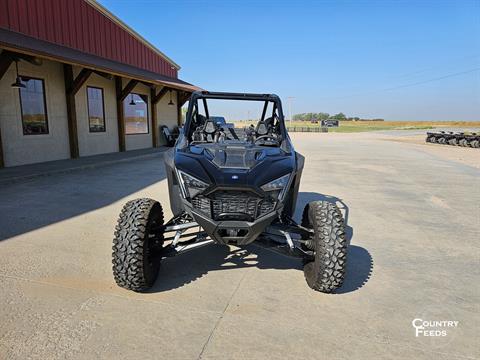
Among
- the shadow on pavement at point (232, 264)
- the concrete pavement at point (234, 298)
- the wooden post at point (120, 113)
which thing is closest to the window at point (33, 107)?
the wooden post at point (120, 113)

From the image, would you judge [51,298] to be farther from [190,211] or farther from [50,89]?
[50,89]

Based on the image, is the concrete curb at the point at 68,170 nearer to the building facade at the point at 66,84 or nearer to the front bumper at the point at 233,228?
the building facade at the point at 66,84

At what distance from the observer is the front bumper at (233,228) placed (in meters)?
2.83

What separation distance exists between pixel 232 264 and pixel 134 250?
1251mm

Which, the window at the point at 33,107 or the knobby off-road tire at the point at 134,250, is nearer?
the knobby off-road tire at the point at 134,250

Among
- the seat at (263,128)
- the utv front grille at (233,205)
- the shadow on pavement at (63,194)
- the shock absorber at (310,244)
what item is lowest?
the shadow on pavement at (63,194)

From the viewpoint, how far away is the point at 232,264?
376 centimetres

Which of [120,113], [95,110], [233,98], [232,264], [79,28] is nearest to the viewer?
[232,264]

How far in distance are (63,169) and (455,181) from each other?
11.1 metres

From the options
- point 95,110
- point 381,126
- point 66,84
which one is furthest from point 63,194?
point 381,126

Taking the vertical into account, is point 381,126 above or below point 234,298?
above

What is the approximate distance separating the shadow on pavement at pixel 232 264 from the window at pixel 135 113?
13.6m

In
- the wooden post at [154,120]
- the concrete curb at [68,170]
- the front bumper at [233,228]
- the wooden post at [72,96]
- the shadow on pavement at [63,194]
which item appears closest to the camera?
the front bumper at [233,228]

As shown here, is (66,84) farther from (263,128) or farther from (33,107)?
(263,128)
